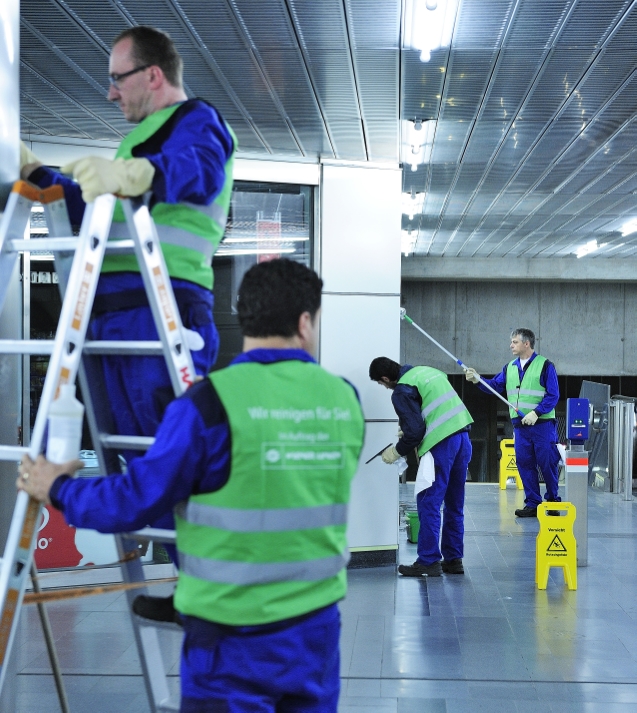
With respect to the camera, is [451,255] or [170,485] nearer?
[170,485]

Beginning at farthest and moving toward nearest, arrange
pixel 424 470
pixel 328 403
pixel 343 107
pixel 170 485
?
pixel 343 107, pixel 424 470, pixel 328 403, pixel 170 485

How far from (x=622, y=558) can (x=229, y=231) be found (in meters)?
4.80

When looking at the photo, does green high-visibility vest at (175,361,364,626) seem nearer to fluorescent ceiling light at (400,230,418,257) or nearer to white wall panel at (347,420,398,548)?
white wall panel at (347,420,398,548)

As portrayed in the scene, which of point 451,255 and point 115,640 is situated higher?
point 451,255

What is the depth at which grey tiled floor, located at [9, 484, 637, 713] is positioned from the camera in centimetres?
463

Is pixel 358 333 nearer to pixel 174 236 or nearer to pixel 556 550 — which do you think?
pixel 556 550

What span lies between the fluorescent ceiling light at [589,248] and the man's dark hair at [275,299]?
17634 millimetres

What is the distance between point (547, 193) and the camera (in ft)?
43.6

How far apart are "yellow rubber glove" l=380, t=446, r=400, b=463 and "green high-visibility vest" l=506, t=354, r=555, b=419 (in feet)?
12.2

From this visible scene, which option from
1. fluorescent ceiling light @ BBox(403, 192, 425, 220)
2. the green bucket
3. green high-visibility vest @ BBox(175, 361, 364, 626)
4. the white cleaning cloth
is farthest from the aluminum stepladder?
fluorescent ceiling light @ BBox(403, 192, 425, 220)

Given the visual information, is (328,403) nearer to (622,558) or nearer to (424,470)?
(424,470)

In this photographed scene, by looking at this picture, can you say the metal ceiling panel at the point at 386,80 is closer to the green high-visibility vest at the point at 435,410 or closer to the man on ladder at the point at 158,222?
the green high-visibility vest at the point at 435,410

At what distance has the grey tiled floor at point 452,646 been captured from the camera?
463 centimetres

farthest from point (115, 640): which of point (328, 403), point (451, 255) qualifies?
point (451, 255)
